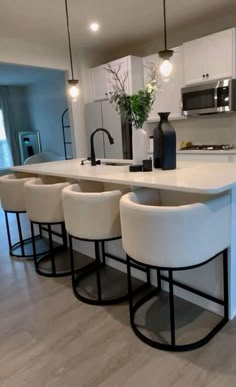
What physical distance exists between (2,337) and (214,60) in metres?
3.81

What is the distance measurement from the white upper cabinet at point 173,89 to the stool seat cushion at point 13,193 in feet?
8.43

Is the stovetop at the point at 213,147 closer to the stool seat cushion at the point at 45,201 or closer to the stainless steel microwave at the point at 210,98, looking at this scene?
the stainless steel microwave at the point at 210,98

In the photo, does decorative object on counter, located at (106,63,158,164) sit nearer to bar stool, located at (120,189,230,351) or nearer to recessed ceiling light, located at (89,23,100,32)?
bar stool, located at (120,189,230,351)

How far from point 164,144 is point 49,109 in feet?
21.0

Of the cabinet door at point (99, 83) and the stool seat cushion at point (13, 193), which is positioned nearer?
the stool seat cushion at point (13, 193)

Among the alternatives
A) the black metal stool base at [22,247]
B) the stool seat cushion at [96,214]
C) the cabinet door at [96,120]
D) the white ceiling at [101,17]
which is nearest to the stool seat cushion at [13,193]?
the black metal stool base at [22,247]

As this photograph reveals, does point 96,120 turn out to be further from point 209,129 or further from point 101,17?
point 209,129

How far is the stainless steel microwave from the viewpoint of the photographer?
369 centimetres

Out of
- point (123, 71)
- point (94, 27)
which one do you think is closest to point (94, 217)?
point (94, 27)

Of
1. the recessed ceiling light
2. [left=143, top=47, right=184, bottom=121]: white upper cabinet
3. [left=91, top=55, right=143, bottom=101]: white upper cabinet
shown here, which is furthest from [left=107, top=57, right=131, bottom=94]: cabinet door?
the recessed ceiling light

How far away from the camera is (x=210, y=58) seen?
12.5ft

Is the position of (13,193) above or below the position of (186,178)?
below

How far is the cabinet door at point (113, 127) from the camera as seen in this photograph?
4641 mm

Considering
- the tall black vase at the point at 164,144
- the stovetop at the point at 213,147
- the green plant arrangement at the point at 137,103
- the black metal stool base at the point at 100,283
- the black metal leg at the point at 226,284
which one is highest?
the green plant arrangement at the point at 137,103
